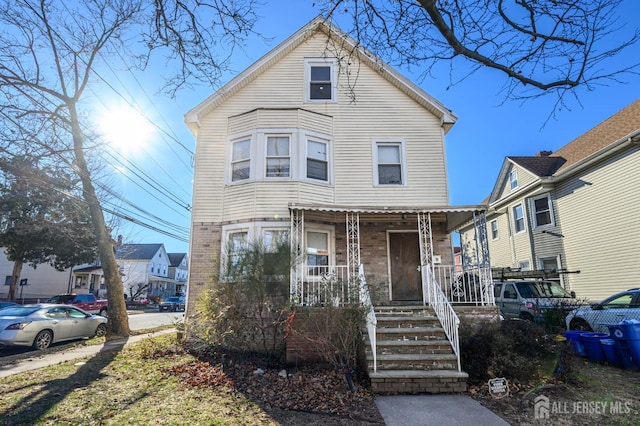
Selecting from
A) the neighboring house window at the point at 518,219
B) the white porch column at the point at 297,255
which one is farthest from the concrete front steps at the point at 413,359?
the neighboring house window at the point at 518,219

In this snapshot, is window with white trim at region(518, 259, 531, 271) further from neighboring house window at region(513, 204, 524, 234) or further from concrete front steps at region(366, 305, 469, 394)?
concrete front steps at region(366, 305, 469, 394)

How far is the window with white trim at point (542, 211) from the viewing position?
680 inches

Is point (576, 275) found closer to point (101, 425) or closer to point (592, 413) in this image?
point (592, 413)

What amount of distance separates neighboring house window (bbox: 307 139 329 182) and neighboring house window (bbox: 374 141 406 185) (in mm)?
A: 1570

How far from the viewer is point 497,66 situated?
15.2 feet

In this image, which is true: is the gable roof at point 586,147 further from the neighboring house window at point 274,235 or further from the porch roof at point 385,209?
the neighboring house window at point 274,235

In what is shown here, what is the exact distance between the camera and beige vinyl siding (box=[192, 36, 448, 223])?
1051 centimetres

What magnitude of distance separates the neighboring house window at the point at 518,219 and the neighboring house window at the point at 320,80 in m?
13.3

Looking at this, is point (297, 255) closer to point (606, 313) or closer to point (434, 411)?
point (434, 411)

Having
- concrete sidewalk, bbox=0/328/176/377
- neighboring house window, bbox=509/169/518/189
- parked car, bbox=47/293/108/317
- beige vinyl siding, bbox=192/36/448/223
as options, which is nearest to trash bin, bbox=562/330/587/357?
beige vinyl siding, bbox=192/36/448/223

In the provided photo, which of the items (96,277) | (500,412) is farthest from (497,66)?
(96,277)

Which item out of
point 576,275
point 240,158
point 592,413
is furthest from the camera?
point 576,275

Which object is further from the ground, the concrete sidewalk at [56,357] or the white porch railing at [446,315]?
the white porch railing at [446,315]

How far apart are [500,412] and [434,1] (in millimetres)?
5431
